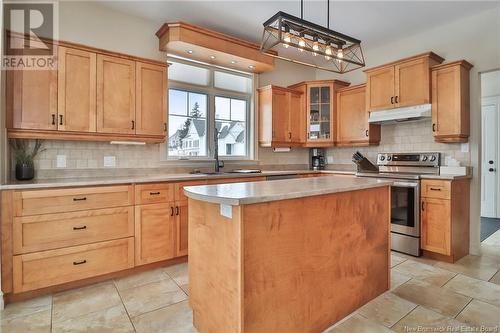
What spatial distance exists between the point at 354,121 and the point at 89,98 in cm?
366

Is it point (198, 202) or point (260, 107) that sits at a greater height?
point (260, 107)

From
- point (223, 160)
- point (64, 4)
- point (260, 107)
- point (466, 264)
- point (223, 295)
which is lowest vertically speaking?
point (466, 264)

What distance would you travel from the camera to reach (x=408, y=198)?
346 cm

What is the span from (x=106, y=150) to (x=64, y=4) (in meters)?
1.60

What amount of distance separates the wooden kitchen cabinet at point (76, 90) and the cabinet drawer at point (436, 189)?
12.3ft

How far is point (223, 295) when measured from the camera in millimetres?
1615

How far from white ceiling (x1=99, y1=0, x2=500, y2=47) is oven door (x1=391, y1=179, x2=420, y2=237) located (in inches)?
81.1

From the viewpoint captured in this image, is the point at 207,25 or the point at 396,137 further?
the point at 396,137

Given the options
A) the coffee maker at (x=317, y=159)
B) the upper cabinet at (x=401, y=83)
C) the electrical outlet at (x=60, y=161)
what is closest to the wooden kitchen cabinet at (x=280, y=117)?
the coffee maker at (x=317, y=159)

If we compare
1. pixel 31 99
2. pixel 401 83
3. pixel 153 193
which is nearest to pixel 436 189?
pixel 401 83

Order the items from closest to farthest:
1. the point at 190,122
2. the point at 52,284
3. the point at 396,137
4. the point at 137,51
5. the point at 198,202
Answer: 1. the point at 198,202
2. the point at 52,284
3. the point at 137,51
4. the point at 190,122
5. the point at 396,137

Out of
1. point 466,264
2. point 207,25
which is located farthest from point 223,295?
point 207,25

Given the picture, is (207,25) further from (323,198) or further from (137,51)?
(323,198)

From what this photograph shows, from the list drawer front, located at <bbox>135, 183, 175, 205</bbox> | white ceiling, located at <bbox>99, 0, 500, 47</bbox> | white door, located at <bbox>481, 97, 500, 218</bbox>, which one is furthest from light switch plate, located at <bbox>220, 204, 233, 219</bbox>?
white door, located at <bbox>481, 97, 500, 218</bbox>
